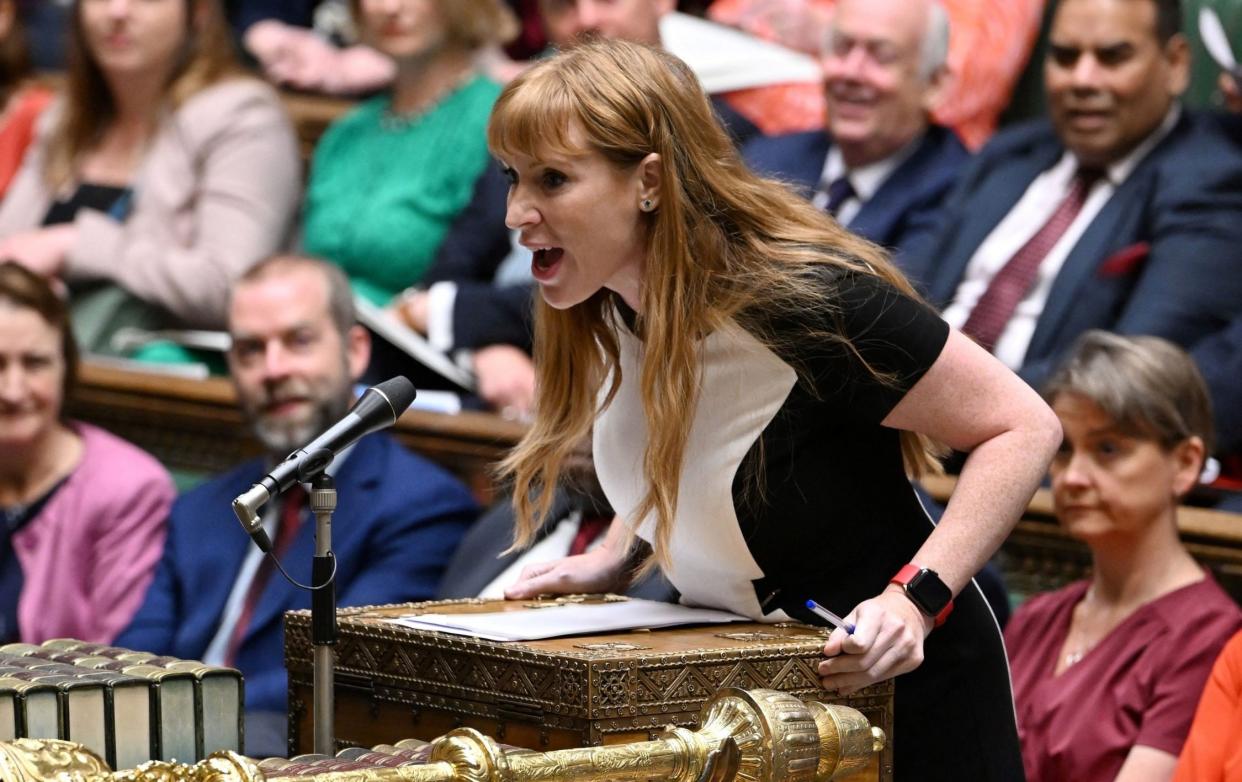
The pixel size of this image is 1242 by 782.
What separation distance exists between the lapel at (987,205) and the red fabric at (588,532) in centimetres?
100

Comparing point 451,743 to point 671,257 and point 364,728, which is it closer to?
point 364,728

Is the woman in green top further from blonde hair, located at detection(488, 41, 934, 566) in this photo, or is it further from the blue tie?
blonde hair, located at detection(488, 41, 934, 566)

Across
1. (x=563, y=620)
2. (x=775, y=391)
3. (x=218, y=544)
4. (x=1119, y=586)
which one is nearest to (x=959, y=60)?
(x=1119, y=586)

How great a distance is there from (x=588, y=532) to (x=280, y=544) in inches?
26.6

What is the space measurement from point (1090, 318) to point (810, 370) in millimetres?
1700

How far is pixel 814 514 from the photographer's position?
213 centimetres

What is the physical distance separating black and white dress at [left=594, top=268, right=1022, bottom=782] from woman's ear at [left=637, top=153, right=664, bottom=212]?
15 cm

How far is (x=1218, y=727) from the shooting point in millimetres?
2557

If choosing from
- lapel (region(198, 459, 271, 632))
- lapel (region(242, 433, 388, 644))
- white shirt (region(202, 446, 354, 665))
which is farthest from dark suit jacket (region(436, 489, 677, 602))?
lapel (region(198, 459, 271, 632))

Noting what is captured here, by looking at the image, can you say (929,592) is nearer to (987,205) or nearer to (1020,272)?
(1020,272)

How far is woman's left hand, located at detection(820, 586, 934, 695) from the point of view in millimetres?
1970

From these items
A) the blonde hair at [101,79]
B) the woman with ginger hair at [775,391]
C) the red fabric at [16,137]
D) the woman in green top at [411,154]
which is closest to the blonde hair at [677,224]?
the woman with ginger hair at [775,391]

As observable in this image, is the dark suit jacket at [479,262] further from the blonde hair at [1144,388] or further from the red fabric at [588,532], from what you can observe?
the blonde hair at [1144,388]

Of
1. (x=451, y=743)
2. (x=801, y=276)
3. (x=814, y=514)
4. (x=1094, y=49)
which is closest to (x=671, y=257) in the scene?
(x=801, y=276)
